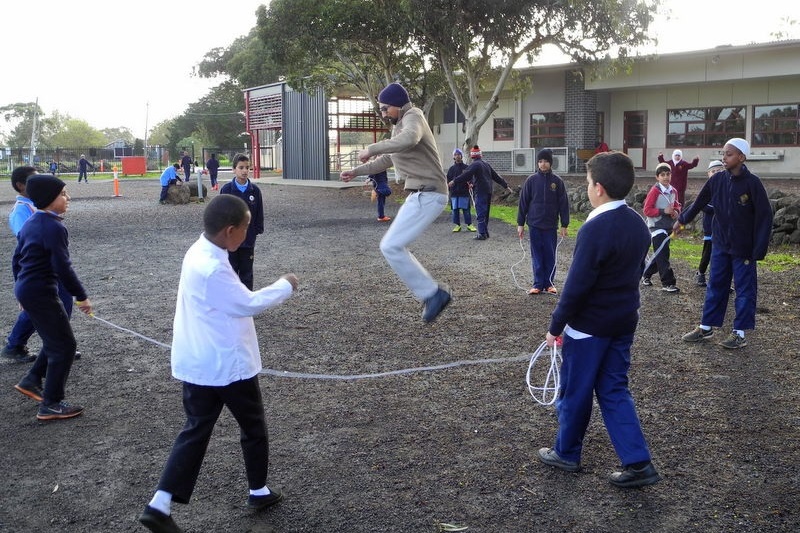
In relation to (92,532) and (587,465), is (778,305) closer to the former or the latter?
(587,465)

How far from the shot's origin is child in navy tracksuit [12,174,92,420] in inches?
228

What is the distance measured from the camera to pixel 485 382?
677cm

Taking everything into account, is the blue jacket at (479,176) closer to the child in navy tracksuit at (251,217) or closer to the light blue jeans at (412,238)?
the child in navy tracksuit at (251,217)

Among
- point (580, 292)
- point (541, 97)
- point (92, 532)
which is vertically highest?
point (541, 97)

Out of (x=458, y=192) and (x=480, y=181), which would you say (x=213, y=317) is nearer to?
(x=480, y=181)

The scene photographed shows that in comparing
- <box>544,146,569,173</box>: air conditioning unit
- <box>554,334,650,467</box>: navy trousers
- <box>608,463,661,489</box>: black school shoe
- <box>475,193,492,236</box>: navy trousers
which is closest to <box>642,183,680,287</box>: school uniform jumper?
<box>475,193,492,236</box>: navy trousers

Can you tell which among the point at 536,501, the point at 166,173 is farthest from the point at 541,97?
the point at 536,501

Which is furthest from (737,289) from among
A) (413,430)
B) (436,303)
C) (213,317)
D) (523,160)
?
(523,160)

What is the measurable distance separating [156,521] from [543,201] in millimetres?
7986

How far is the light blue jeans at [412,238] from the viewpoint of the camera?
20.2 feet

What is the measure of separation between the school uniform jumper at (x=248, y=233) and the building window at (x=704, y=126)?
27.5 metres

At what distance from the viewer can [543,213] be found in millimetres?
10742

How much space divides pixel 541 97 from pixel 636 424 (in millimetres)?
34518

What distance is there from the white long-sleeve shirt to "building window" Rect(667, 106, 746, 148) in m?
31.8
